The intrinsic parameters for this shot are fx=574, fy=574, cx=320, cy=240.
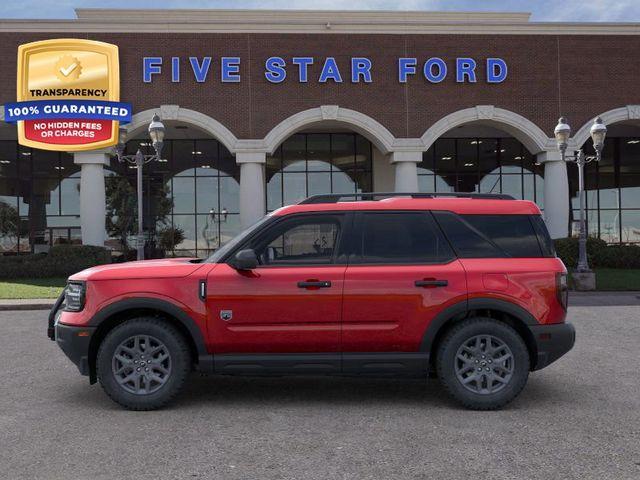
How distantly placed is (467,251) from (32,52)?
74.2 feet

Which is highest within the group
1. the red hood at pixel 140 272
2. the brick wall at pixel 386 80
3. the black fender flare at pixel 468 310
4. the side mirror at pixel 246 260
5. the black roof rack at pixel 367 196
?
the brick wall at pixel 386 80

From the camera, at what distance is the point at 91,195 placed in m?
22.9

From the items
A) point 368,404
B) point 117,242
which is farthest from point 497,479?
point 117,242

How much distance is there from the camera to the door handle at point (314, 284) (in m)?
5.21

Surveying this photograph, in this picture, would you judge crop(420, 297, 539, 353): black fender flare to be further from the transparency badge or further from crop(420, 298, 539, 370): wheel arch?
the transparency badge

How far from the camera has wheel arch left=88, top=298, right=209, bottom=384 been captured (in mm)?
5195

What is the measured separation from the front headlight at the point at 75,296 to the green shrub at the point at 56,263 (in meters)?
16.8

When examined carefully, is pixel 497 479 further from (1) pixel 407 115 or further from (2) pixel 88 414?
(1) pixel 407 115

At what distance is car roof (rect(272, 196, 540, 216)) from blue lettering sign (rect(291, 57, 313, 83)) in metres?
18.9

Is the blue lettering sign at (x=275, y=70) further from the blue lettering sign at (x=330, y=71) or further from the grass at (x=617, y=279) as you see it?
the grass at (x=617, y=279)

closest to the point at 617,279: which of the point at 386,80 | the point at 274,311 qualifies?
the point at 386,80

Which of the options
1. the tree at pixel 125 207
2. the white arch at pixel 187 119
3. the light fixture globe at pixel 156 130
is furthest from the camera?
the tree at pixel 125 207

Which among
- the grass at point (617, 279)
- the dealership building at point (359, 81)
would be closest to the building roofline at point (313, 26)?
the dealership building at point (359, 81)

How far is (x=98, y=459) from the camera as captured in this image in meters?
4.05
